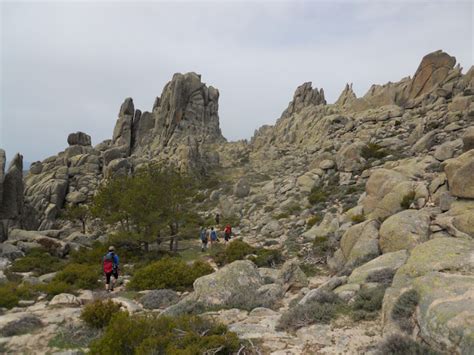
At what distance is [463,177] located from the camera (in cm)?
1445

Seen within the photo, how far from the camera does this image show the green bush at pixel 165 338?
24.8ft

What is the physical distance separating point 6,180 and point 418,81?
191 ft

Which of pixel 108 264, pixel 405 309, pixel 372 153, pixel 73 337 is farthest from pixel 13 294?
pixel 372 153

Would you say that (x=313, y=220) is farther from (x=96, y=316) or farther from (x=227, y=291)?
(x=96, y=316)

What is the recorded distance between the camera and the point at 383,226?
596 inches

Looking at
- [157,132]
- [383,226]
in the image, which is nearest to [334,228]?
[383,226]


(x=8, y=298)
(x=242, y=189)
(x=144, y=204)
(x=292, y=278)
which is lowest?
(x=292, y=278)

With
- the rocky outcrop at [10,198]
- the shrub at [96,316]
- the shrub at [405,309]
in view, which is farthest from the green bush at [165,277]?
the rocky outcrop at [10,198]

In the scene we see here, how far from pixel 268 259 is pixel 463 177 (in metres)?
11.4

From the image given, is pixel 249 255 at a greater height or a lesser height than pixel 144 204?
lesser

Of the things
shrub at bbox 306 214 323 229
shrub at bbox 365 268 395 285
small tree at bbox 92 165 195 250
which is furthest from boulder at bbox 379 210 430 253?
small tree at bbox 92 165 195 250

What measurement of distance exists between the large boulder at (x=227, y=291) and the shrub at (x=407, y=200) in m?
8.40

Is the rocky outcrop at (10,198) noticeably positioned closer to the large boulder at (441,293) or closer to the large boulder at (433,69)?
the large boulder at (441,293)

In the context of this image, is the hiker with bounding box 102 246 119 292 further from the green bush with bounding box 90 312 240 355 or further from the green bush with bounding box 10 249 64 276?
the green bush with bounding box 90 312 240 355
